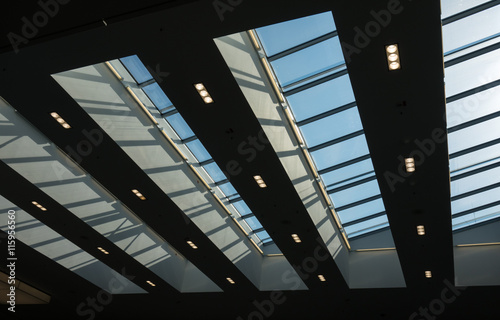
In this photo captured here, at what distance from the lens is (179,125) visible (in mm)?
13656

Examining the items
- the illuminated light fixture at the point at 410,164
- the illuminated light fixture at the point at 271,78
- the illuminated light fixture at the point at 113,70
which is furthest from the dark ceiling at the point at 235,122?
Result: the illuminated light fixture at the point at 113,70

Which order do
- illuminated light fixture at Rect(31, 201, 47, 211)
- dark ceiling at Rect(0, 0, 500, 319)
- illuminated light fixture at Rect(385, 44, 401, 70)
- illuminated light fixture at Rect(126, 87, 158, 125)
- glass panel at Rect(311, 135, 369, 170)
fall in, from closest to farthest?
1. dark ceiling at Rect(0, 0, 500, 319)
2. illuminated light fixture at Rect(385, 44, 401, 70)
3. illuminated light fixture at Rect(126, 87, 158, 125)
4. glass panel at Rect(311, 135, 369, 170)
5. illuminated light fixture at Rect(31, 201, 47, 211)

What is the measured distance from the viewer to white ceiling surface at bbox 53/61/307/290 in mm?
10719

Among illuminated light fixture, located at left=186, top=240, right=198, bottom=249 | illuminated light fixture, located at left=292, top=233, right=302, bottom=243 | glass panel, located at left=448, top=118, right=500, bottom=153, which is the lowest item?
illuminated light fixture, located at left=186, top=240, right=198, bottom=249

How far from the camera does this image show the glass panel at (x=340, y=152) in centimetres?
1379

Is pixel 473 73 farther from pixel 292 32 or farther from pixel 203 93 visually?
pixel 203 93

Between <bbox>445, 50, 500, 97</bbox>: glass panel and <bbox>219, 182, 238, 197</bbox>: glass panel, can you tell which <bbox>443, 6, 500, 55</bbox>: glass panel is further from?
<bbox>219, 182, 238, 197</bbox>: glass panel

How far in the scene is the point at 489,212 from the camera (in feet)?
55.9

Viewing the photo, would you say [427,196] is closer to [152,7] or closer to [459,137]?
[459,137]

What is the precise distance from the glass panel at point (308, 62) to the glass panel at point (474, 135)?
474cm

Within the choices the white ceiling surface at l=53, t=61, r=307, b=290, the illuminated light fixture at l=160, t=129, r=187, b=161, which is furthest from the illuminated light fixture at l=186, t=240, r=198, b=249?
the illuminated light fixture at l=160, t=129, r=187, b=161

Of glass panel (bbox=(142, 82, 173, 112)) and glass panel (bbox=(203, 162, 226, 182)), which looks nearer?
glass panel (bbox=(142, 82, 173, 112))

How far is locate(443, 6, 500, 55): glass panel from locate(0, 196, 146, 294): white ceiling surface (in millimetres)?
13038

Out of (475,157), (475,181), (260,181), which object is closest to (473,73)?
(475,157)
